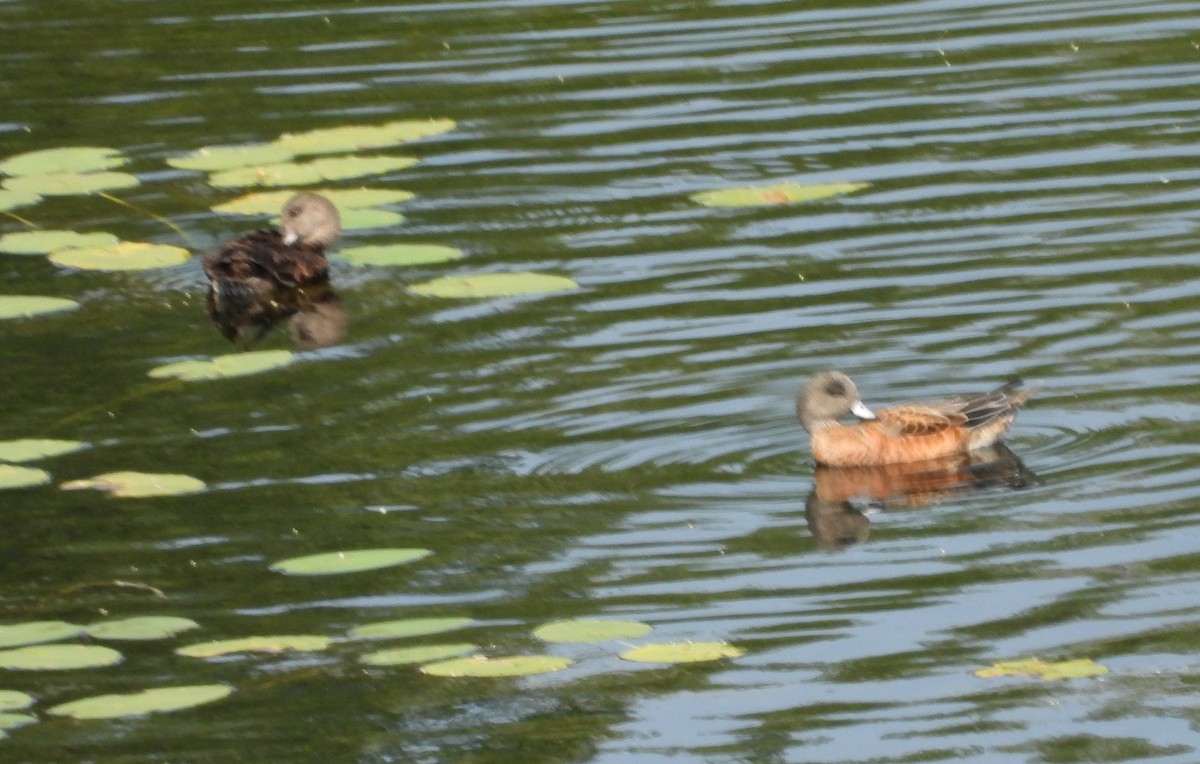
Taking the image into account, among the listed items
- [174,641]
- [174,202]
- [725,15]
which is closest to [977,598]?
[174,641]

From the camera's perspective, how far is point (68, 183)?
15617 millimetres

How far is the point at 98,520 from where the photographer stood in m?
10.9

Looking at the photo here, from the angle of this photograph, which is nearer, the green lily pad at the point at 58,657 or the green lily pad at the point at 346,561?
the green lily pad at the point at 58,657

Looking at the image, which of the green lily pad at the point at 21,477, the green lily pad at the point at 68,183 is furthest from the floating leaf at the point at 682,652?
the green lily pad at the point at 68,183

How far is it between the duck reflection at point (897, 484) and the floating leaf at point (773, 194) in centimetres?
352

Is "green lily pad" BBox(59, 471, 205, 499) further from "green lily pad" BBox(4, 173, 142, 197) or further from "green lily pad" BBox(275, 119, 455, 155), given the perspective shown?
"green lily pad" BBox(275, 119, 455, 155)

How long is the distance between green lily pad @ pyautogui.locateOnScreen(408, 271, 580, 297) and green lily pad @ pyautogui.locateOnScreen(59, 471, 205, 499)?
8.44ft

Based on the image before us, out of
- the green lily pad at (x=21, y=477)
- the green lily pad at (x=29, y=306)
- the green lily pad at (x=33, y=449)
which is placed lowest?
the green lily pad at (x=21, y=477)

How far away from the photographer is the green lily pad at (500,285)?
13.3m

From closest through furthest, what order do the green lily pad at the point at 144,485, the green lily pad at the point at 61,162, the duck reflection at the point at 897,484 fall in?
the duck reflection at the point at 897,484 → the green lily pad at the point at 144,485 → the green lily pad at the point at 61,162

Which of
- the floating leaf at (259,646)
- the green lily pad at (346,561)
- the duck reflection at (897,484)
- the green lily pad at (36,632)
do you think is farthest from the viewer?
the duck reflection at (897,484)

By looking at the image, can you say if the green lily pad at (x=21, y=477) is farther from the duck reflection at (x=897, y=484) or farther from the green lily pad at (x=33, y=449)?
the duck reflection at (x=897, y=484)

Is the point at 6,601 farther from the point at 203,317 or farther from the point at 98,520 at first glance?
the point at 203,317

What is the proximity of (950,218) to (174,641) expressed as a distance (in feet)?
19.6
